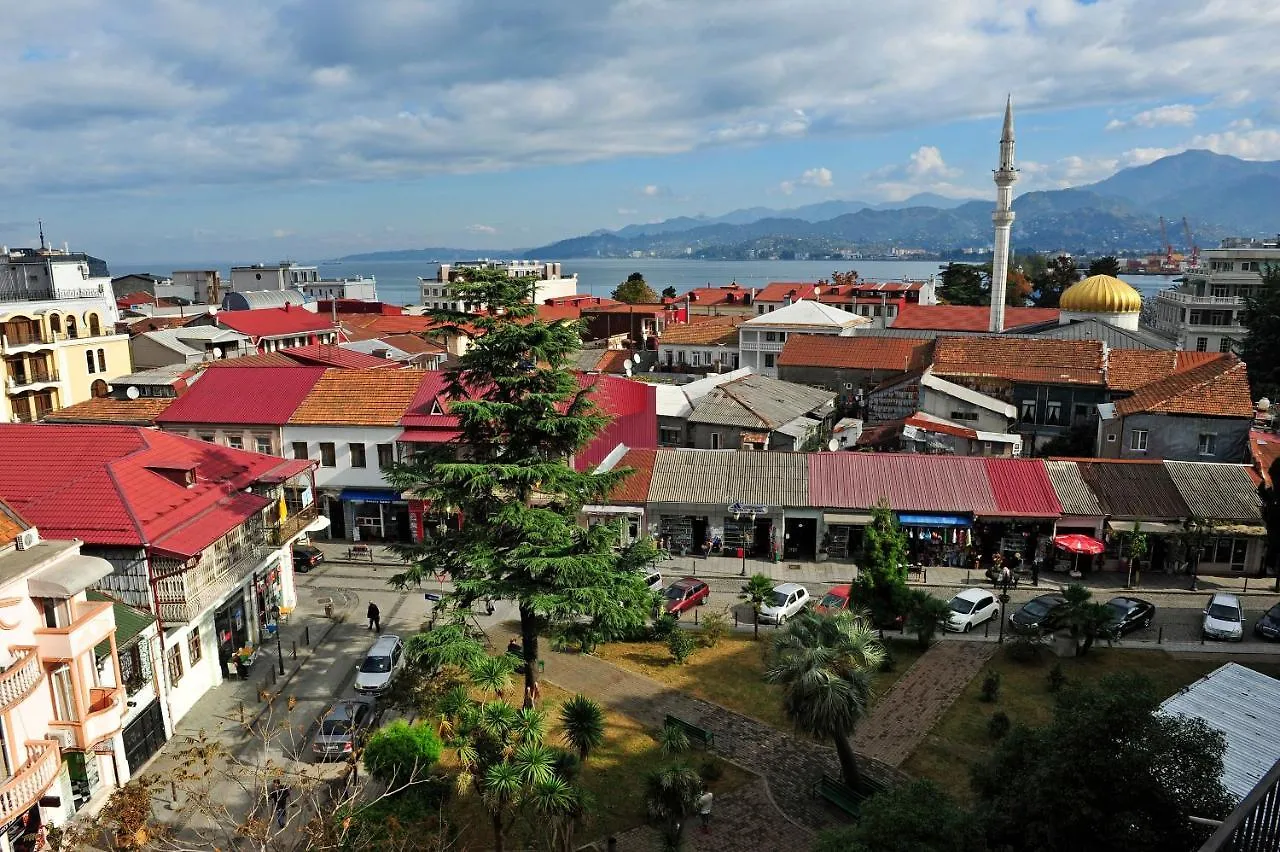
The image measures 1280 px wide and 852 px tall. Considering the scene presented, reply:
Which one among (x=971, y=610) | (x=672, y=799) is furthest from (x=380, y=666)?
(x=971, y=610)

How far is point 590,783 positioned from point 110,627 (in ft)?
35.2

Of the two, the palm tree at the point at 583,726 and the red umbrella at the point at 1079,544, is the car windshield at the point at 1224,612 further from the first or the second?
the palm tree at the point at 583,726

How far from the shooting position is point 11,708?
14.6 metres

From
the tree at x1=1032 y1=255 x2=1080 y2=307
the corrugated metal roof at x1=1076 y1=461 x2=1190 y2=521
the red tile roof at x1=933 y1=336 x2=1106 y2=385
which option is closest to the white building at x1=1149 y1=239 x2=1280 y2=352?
the tree at x1=1032 y1=255 x2=1080 y2=307

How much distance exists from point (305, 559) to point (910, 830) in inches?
1083

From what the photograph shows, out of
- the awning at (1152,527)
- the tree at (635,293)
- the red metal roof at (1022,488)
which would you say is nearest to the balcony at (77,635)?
the red metal roof at (1022,488)

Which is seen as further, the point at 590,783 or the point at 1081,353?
the point at 1081,353

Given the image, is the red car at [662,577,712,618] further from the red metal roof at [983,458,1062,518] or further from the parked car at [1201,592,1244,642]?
the parked car at [1201,592,1244,642]

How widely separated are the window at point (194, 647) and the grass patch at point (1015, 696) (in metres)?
18.8

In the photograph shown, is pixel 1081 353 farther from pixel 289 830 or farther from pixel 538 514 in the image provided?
pixel 289 830

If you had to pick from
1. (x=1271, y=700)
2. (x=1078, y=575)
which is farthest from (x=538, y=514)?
(x=1078, y=575)

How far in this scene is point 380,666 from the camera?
23.8 m

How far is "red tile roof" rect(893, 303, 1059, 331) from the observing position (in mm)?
71750

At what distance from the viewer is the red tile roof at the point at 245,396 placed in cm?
3728
